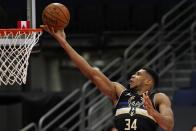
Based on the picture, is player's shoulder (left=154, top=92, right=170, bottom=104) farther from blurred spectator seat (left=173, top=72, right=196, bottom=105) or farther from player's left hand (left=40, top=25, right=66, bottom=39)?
blurred spectator seat (left=173, top=72, right=196, bottom=105)

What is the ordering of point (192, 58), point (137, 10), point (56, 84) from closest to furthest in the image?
1. point (192, 58)
2. point (137, 10)
3. point (56, 84)

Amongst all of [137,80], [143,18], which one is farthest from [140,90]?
[143,18]

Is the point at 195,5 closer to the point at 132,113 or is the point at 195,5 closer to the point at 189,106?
the point at 189,106

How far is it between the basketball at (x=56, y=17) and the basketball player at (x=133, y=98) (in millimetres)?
88

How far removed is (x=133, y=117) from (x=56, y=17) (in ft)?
3.54

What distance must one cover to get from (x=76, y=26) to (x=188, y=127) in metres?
4.74

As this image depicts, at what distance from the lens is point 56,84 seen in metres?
16.0

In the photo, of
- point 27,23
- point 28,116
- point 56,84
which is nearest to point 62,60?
point 56,84

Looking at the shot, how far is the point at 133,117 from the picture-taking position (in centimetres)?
405

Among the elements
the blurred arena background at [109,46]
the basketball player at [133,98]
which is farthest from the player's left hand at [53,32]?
the blurred arena background at [109,46]

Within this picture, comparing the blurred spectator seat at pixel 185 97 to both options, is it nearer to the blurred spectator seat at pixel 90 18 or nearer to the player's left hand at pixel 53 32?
the blurred spectator seat at pixel 90 18

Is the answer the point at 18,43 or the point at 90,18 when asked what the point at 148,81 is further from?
the point at 90,18

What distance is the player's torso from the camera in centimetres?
402

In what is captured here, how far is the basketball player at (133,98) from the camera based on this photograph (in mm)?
4008
